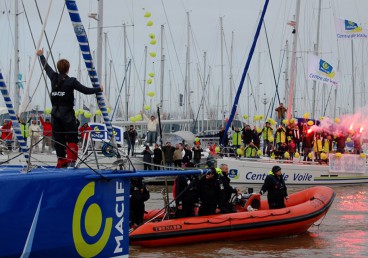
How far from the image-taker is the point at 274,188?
13969 mm

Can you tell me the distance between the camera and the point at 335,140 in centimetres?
2650

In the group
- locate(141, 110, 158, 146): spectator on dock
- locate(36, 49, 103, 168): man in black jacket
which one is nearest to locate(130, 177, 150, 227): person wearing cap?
locate(36, 49, 103, 168): man in black jacket

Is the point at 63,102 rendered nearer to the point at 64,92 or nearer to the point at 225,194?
the point at 64,92

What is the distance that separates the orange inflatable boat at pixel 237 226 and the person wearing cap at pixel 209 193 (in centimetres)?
26

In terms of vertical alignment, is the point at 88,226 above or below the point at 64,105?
below

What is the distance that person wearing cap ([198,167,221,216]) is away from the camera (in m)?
12.6

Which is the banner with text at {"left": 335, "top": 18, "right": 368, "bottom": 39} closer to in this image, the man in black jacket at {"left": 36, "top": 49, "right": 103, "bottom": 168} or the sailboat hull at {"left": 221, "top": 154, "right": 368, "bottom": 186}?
the sailboat hull at {"left": 221, "top": 154, "right": 368, "bottom": 186}

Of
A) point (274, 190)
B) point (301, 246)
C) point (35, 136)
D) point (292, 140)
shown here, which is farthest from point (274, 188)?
point (292, 140)

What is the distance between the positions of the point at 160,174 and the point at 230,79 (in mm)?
38757

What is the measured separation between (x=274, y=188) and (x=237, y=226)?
159 cm

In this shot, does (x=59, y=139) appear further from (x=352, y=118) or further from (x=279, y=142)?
(x=352, y=118)

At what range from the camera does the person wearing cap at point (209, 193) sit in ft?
41.4

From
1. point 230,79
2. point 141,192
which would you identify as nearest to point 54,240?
point 141,192

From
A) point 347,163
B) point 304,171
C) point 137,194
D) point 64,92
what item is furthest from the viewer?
point 347,163
